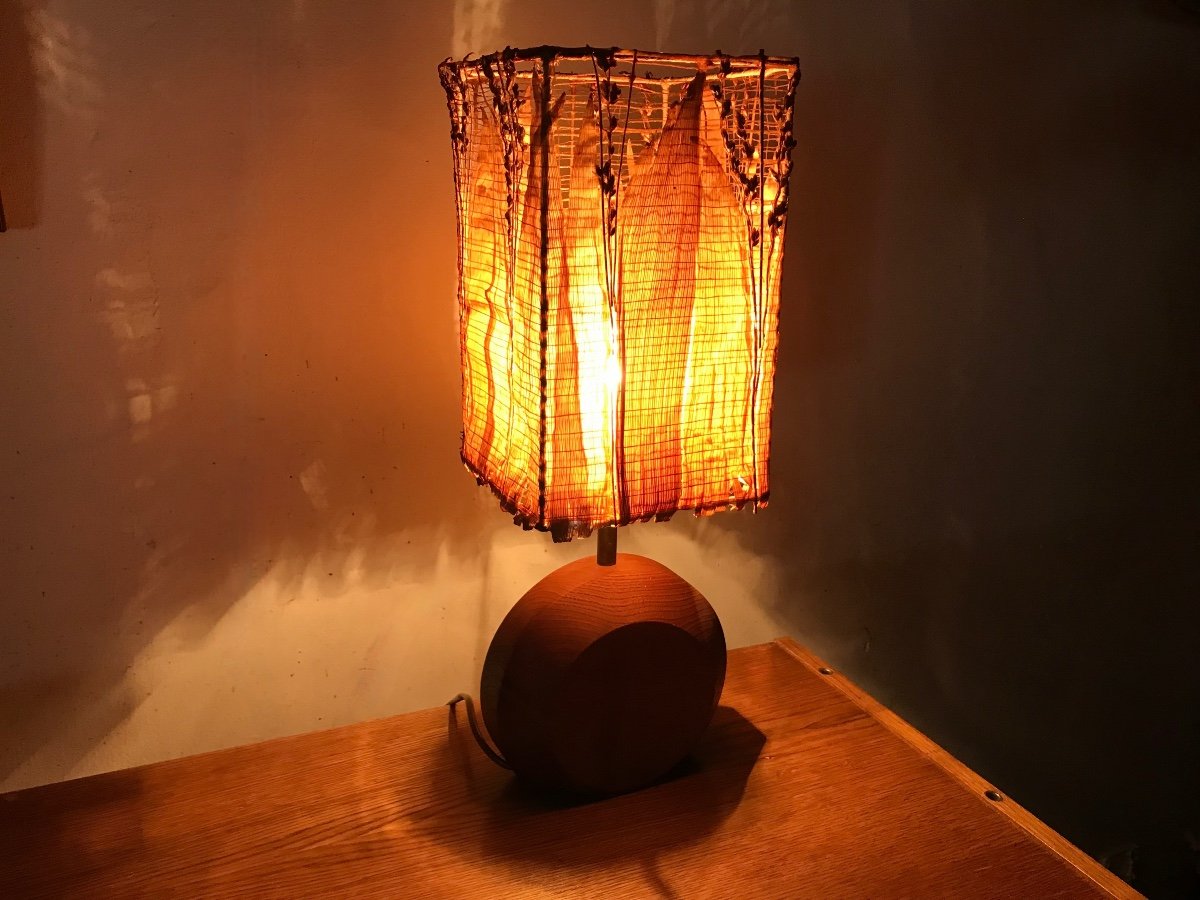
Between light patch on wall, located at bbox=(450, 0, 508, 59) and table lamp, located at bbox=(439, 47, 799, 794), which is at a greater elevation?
light patch on wall, located at bbox=(450, 0, 508, 59)

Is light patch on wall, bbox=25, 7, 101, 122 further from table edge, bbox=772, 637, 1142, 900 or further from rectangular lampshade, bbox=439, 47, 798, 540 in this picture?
table edge, bbox=772, 637, 1142, 900

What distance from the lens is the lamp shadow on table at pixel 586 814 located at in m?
0.89

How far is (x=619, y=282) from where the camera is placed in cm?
80

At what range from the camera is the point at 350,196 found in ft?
3.43

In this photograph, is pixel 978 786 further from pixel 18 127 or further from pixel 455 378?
pixel 18 127

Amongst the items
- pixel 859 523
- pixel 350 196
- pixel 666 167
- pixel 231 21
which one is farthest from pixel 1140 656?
pixel 231 21

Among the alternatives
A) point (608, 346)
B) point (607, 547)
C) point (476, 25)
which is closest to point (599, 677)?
point (607, 547)

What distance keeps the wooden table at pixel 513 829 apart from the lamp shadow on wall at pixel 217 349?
180 millimetres

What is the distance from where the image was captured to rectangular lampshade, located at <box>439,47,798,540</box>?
786 mm

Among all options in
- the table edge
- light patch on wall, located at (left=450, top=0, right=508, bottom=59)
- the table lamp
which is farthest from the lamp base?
light patch on wall, located at (left=450, top=0, right=508, bottom=59)

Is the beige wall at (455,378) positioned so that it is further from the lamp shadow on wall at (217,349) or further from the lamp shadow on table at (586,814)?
the lamp shadow on table at (586,814)

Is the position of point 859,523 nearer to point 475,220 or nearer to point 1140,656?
point 1140,656

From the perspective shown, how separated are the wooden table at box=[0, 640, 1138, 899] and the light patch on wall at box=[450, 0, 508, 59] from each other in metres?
0.73

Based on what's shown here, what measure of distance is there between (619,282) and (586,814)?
0.51 m
